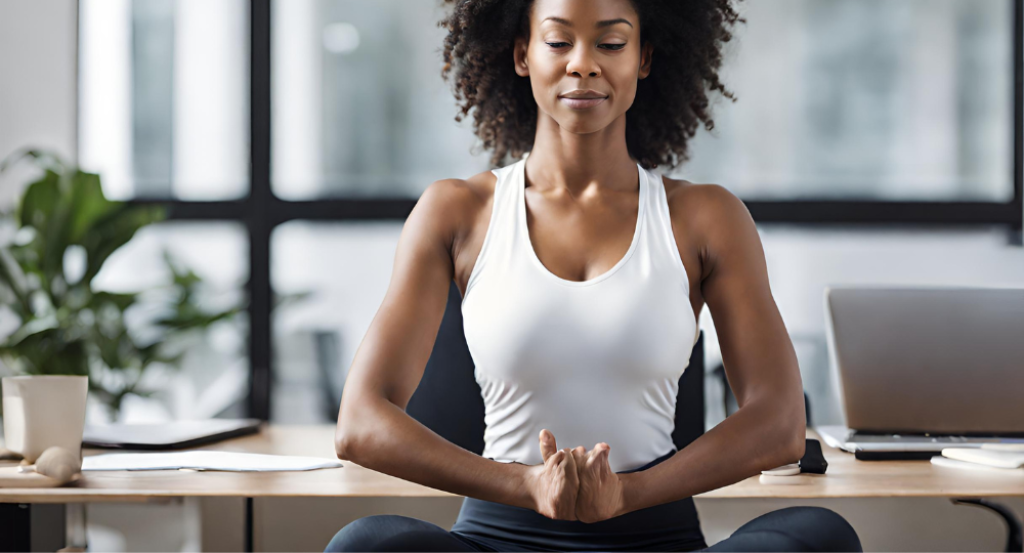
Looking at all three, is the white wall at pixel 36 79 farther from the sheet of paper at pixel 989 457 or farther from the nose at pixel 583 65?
the sheet of paper at pixel 989 457

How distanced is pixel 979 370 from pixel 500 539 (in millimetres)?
951

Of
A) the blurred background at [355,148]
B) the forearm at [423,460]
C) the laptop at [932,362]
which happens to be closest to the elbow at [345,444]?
the forearm at [423,460]

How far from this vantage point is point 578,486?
3.34ft

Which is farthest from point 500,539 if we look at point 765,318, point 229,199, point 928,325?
point 229,199

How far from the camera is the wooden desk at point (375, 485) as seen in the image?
1.20 meters

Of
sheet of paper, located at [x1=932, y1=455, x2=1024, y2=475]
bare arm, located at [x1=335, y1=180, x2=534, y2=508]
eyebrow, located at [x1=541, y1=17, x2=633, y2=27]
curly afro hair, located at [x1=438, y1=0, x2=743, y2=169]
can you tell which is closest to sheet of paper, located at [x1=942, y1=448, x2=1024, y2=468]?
sheet of paper, located at [x1=932, y1=455, x2=1024, y2=475]

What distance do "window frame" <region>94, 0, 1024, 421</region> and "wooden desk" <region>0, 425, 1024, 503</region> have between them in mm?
1417

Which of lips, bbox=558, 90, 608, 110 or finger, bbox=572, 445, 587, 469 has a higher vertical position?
lips, bbox=558, 90, 608, 110

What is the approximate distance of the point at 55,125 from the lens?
285cm

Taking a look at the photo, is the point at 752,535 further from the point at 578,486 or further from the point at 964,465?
the point at 964,465

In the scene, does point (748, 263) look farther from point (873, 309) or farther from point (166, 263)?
point (166, 263)

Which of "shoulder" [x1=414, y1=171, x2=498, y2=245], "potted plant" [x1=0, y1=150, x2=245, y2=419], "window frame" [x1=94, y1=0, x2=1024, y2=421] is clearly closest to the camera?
"shoulder" [x1=414, y1=171, x2=498, y2=245]

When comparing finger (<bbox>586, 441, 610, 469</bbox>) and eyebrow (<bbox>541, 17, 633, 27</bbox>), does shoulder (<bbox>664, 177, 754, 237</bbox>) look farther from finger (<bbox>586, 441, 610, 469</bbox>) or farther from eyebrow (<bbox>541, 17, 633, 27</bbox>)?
finger (<bbox>586, 441, 610, 469</bbox>)

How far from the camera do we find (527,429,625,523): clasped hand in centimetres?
101
